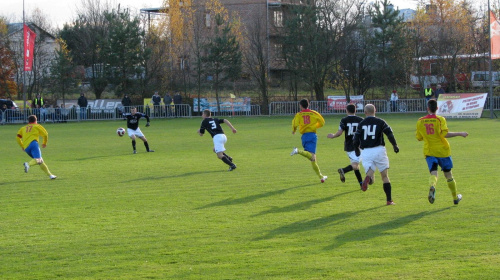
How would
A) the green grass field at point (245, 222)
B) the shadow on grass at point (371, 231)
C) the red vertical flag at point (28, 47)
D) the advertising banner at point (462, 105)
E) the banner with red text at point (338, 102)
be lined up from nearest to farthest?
the green grass field at point (245, 222)
the shadow on grass at point (371, 231)
the advertising banner at point (462, 105)
the red vertical flag at point (28, 47)
the banner with red text at point (338, 102)

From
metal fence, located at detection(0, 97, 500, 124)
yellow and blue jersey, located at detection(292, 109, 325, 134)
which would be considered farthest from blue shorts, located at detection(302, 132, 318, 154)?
metal fence, located at detection(0, 97, 500, 124)

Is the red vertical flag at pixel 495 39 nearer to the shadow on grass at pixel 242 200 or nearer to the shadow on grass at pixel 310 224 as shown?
the shadow on grass at pixel 242 200

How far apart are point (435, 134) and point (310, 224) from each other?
2.77 meters

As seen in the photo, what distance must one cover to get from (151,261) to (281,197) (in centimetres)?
475

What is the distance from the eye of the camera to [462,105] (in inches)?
1384

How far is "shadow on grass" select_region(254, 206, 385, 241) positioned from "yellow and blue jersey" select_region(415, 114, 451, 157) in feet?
5.54

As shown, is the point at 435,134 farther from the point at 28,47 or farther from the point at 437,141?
the point at 28,47

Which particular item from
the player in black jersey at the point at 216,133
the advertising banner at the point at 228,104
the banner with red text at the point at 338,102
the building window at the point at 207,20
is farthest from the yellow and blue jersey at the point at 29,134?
the building window at the point at 207,20

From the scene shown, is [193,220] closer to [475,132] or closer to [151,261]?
[151,261]

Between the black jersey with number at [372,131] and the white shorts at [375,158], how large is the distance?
9 centimetres

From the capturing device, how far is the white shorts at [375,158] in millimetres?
10141

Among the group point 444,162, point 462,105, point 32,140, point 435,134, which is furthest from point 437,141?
point 462,105

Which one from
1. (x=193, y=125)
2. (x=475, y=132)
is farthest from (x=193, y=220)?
(x=193, y=125)

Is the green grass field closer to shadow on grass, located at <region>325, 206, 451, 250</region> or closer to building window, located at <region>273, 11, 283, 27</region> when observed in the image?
shadow on grass, located at <region>325, 206, 451, 250</region>
